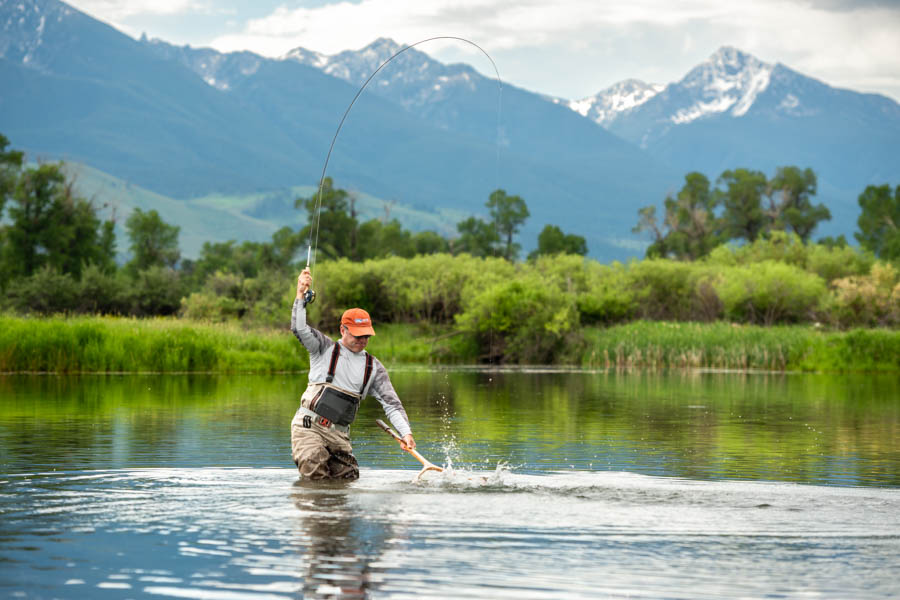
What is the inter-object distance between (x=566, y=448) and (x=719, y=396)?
1579 centimetres

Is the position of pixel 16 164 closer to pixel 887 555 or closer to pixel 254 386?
pixel 254 386

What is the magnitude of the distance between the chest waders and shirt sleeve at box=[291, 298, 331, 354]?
0.70 feet

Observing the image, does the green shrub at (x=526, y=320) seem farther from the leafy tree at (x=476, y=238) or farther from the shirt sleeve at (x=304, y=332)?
the leafy tree at (x=476, y=238)

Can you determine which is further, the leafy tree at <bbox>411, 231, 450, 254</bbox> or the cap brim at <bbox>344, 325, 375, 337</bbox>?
the leafy tree at <bbox>411, 231, 450, 254</bbox>

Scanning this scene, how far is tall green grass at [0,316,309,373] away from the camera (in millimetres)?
37719

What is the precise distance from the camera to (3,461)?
50.3 ft

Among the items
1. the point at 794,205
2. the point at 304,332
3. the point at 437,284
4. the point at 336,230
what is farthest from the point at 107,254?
the point at 304,332

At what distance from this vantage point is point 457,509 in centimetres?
1214

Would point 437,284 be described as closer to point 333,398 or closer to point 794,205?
point 333,398

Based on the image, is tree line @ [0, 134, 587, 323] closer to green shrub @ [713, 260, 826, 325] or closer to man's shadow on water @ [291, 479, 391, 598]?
green shrub @ [713, 260, 826, 325]

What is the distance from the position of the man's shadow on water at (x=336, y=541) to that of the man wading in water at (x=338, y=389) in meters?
0.61

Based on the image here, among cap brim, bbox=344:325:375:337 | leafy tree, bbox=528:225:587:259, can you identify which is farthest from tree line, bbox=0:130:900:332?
cap brim, bbox=344:325:375:337

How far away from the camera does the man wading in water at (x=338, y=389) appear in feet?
42.3

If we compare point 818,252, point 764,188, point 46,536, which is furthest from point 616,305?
point 764,188
